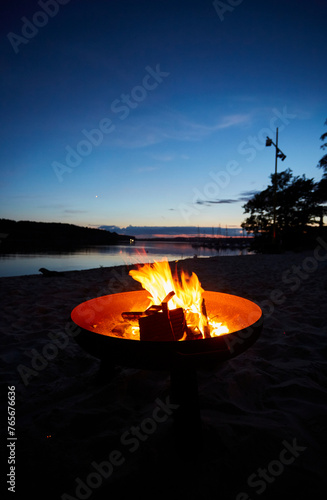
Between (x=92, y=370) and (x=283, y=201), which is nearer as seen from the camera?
(x=92, y=370)

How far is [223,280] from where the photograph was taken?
7.94 m

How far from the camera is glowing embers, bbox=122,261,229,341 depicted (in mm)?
1690

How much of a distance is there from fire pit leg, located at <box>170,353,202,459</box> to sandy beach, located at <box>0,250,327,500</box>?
0.33 feet

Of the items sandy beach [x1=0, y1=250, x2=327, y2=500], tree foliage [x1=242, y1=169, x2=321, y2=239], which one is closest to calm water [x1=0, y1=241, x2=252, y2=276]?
tree foliage [x1=242, y1=169, x2=321, y2=239]

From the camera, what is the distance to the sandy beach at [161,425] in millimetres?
1510

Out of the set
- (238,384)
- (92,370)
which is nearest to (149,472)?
(238,384)

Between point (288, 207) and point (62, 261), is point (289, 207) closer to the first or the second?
point (288, 207)

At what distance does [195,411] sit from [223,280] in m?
6.52

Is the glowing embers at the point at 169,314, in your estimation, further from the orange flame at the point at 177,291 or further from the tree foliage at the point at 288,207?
the tree foliage at the point at 288,207

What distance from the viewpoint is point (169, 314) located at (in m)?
1.79

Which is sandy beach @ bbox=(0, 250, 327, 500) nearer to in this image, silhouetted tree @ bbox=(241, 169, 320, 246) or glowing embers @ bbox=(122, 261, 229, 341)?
glowing embers @ bbox=(122, 261, 229, 341)

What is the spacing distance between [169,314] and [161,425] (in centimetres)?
96

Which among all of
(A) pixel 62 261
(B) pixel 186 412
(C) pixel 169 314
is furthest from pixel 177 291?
(A) pixel 62 261

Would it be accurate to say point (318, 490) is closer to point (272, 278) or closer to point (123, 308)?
point (123, 308)
